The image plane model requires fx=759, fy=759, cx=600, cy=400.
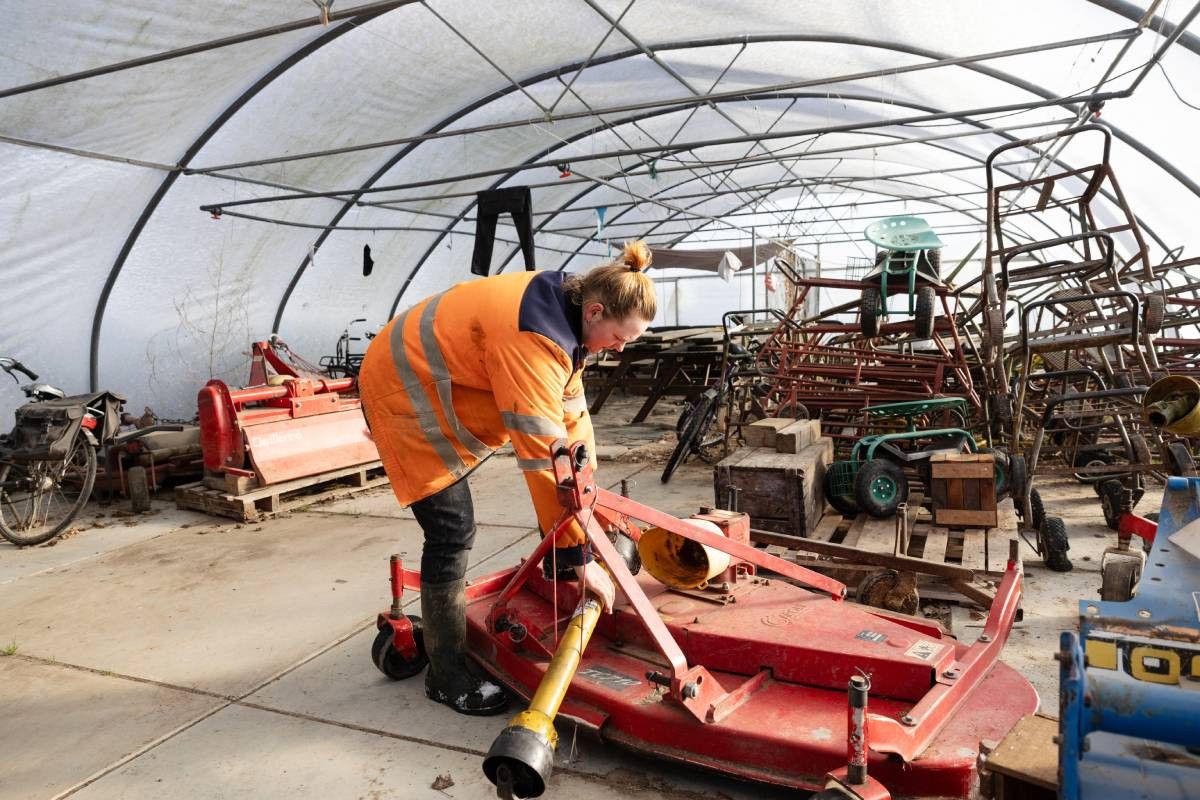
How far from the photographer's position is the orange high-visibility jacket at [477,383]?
2.41 m

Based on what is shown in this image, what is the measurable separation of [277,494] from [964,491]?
5249mm

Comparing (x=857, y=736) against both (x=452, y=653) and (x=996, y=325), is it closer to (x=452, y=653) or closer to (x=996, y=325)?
(x=452, y=653)

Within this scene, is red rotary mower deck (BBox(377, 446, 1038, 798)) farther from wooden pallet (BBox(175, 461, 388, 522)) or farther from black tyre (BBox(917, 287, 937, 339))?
wooden pallet (BBox(175, 461, 388, 522))

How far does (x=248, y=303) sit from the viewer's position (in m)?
11.8

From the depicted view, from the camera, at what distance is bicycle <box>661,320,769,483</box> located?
712 cm

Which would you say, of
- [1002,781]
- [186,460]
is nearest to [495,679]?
[1002,781]

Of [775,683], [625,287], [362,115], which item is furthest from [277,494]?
[362,115]

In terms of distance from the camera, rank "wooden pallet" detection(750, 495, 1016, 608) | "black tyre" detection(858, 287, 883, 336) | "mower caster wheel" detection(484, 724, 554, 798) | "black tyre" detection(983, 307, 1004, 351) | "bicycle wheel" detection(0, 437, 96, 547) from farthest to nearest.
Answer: "black tyre" detection(858, 287, 883, 336) < "bicycle wheel" detection(0, 437, 96, 547) < "black tyre" detection(983, 307, 1004, 351) < "wooden pallet" detection(750, 495, 1016, 608) < "mower caster wheel" detection(484, 724, 554, 798)

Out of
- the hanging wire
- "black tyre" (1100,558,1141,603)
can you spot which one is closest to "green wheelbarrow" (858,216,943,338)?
the hanging wire

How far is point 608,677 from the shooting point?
266 cm

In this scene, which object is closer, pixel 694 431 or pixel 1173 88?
pixel 1173 88

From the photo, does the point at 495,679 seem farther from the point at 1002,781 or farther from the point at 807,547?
the point at 1002,781

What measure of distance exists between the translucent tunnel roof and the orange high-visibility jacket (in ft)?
13.3

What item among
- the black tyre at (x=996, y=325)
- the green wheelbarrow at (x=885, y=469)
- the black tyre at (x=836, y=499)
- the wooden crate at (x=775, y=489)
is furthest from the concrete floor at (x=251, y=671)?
the black tyre at (x=996, y=325)
